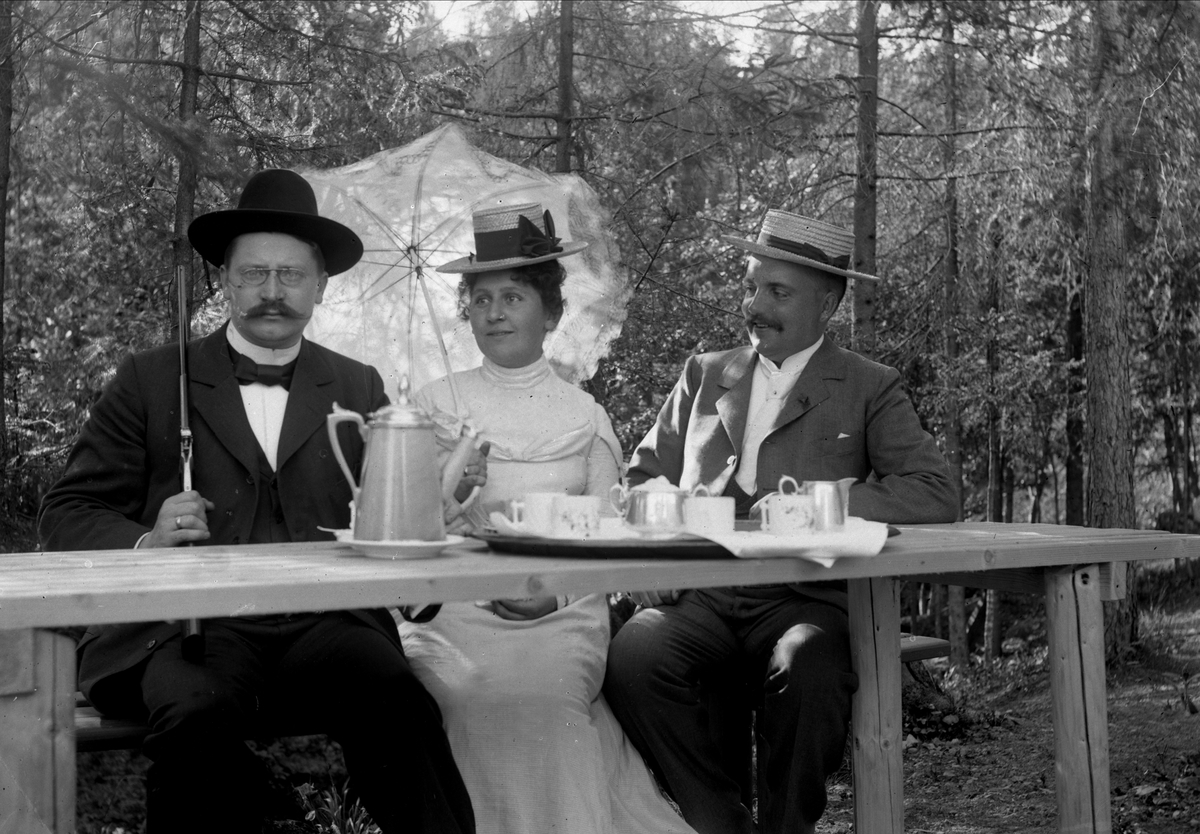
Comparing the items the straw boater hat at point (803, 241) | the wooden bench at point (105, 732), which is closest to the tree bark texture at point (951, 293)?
the straw boater hat at point (803, 241)

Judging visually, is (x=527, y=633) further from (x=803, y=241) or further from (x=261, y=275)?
(x=803, y=241)

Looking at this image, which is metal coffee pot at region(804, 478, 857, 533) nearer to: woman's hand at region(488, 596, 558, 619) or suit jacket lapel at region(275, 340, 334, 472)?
woman's hand at region(488, 596, 558, 619)

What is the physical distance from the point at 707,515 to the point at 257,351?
60.3 inches

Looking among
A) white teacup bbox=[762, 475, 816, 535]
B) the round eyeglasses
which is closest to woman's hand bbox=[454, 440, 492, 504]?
white teacup bbox=[762, 475, 816, 535]

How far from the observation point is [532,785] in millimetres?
2836

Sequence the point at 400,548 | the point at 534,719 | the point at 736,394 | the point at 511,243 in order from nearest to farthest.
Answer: the point at 400,548, the point at 534,719, the point at 511,243, the point at 736,394

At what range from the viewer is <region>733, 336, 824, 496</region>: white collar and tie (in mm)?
3713

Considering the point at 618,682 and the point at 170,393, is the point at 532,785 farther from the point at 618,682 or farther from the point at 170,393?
the point at 170,393

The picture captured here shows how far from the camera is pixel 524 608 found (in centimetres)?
319

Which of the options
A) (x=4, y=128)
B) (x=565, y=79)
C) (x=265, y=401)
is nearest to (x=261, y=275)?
(x=265, y=401)

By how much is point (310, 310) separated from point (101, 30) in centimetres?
326

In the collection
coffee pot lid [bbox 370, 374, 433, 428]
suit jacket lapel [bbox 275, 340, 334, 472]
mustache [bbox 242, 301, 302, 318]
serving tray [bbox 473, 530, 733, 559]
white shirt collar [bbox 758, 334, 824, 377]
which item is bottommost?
serving tray [bbox 473, 530, 733, 559]

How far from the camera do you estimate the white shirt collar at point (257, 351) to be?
337 cm

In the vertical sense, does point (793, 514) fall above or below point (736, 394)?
below
